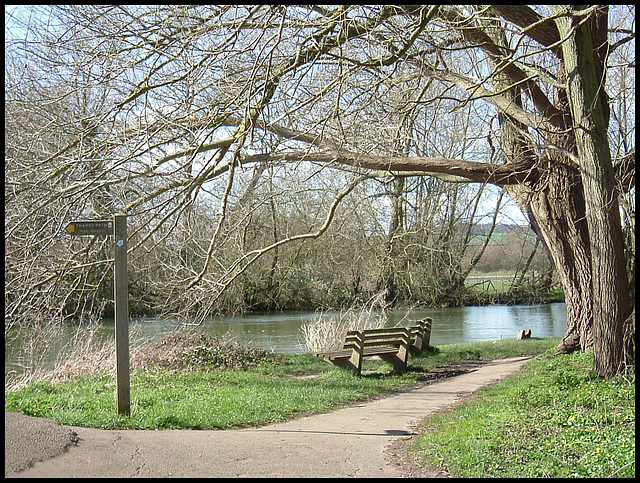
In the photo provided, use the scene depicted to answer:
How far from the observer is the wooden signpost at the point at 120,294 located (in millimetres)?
7738

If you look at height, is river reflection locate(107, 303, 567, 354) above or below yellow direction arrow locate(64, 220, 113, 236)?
below

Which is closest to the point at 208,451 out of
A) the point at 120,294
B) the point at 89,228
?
the point at 120,294

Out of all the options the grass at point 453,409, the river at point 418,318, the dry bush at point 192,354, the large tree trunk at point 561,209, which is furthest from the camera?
the river at point 418,318

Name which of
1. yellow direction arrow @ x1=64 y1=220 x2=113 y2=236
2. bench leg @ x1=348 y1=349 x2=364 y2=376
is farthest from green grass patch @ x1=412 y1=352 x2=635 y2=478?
yellow direction arrow @ x1=64 y1=220 x2=113 y2=236

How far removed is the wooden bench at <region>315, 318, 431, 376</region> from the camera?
13.0 metres

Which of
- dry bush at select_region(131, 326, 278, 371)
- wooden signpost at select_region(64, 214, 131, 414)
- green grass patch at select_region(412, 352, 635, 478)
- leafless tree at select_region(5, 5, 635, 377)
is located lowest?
green grass patch at select_region(412, 352, 635, 478)

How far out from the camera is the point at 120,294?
7793 millimetres

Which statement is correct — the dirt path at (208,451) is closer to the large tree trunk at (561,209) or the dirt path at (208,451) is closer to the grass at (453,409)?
the grass at (453,409)

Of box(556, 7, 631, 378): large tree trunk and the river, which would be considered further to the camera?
the river

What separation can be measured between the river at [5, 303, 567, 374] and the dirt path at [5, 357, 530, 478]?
10.4m

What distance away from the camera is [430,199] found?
30.4 m

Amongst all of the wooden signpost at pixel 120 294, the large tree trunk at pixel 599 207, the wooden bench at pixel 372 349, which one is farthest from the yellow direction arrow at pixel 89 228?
the large tree trunk at pixel 599 207

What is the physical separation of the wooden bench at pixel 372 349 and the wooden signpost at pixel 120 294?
19.3ft

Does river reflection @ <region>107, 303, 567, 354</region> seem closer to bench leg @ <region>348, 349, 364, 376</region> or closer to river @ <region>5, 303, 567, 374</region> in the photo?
river @ <region>5, 303, 567, 374</region>
